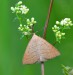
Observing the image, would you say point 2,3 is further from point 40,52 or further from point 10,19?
point 40,52

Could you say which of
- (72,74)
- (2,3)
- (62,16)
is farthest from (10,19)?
(72,74)

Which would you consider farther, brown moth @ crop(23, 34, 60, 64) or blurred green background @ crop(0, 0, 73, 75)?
blurred green background @ crop(0, 0, 73, 75)

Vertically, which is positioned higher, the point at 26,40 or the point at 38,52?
the point at 26,40

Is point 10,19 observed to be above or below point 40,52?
above

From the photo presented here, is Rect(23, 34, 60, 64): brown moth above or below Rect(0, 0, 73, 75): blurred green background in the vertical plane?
below

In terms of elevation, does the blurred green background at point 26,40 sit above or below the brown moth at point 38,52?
above
